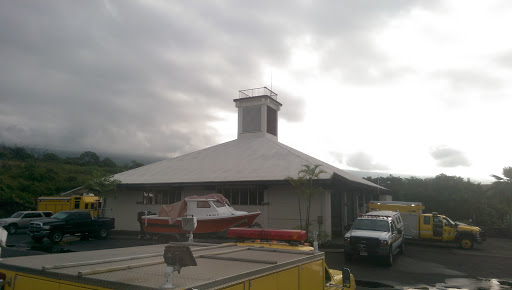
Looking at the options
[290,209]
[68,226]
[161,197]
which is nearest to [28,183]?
[161,197]

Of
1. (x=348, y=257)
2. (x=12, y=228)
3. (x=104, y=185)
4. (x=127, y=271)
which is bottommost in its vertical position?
(x=12, y=228)

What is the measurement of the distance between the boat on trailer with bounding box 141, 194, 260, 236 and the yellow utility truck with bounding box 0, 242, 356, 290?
51.0 ft

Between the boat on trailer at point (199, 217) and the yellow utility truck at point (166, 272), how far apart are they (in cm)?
1555

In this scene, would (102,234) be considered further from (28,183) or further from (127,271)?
(28,183)

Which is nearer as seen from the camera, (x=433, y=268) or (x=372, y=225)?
(x=433, y=268)

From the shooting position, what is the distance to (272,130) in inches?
1391

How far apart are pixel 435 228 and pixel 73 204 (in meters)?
30.3

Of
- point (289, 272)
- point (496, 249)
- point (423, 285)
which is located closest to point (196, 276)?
point (289, 272)

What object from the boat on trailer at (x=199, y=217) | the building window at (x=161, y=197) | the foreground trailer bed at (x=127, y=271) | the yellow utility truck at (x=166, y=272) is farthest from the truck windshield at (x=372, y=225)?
the building window at (x=161, y=197)

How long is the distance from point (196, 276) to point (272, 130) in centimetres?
3225

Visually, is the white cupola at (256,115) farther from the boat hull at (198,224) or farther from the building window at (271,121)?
the boat hull at (198,224)

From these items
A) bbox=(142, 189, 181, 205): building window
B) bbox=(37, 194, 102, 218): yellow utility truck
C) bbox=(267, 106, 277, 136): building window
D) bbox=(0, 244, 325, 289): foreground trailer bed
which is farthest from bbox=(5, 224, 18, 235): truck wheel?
bbox=(0, 244, 325, 289): foreground trailer bed

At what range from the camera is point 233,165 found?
88.5 feet

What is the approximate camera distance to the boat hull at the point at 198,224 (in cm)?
1980
